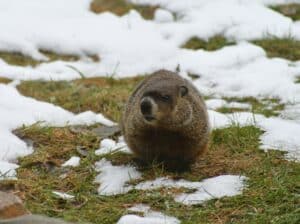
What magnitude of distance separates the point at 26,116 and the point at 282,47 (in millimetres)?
3926

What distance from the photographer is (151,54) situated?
363 inches

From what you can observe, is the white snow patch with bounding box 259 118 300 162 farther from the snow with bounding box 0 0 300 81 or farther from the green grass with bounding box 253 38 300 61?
the green grass with bounding box 253 38 300 61

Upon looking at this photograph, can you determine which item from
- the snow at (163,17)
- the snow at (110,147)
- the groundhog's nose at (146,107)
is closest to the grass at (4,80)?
the snow at (110,147)

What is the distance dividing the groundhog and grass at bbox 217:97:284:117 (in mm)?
1445

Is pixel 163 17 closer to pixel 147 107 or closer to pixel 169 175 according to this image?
pixel 169 175

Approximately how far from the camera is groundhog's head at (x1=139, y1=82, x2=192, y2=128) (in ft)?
15.4

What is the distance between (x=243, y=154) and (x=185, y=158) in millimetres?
648

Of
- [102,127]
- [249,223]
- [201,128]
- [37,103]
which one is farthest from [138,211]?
[37,103]

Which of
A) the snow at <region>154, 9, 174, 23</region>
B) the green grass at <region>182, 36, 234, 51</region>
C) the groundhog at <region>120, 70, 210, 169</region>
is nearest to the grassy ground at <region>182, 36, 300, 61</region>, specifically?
the green grass at <region>182, 36, 234, 51</region>

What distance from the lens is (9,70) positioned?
8.36 m

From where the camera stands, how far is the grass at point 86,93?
7109 mm

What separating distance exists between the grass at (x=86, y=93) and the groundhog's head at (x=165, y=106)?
1915 mm

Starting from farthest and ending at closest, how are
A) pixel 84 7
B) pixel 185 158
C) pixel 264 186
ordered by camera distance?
pixel 84 7
pixel 185 158
pixel 264 186

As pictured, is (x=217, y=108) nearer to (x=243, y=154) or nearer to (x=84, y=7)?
(x=243, y=154)
